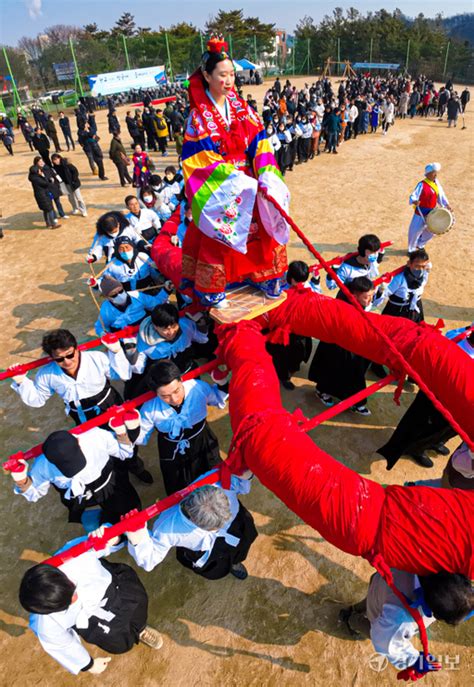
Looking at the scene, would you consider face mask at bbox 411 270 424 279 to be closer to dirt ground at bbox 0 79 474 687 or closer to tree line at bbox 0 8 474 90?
dirt ground at bbox 0 79 474 687

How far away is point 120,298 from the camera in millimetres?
4922

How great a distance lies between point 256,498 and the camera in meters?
4.21

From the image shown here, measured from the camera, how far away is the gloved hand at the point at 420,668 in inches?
83.3

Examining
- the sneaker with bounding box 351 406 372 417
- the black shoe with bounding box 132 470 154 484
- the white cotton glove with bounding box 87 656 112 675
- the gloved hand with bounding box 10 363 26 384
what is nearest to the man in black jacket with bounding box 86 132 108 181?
the gloved hand with bounding box 10 363 26 384

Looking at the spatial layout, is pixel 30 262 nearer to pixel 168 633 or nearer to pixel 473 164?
pixel 168 633

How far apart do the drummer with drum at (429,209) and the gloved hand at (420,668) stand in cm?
585

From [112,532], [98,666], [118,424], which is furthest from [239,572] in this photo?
[118,424]

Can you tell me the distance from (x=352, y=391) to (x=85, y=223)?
9.81 m

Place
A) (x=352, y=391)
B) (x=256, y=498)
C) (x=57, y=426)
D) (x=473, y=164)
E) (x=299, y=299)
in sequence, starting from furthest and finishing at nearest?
(x=473, y=164) → (x=57, y=426) → (x=352, y=391) → (x=256, y=498) → (x=299, y=299)

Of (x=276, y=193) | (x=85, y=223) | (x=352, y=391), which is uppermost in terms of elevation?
(x=276, y=193)

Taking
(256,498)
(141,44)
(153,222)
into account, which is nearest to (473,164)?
(153,222)

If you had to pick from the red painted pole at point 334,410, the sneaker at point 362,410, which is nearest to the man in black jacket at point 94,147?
the sneaker at point 362,410

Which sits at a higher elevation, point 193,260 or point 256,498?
point 193,260

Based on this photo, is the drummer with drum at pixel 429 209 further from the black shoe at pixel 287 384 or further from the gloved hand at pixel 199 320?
the gloved hand at pixel 199 320
